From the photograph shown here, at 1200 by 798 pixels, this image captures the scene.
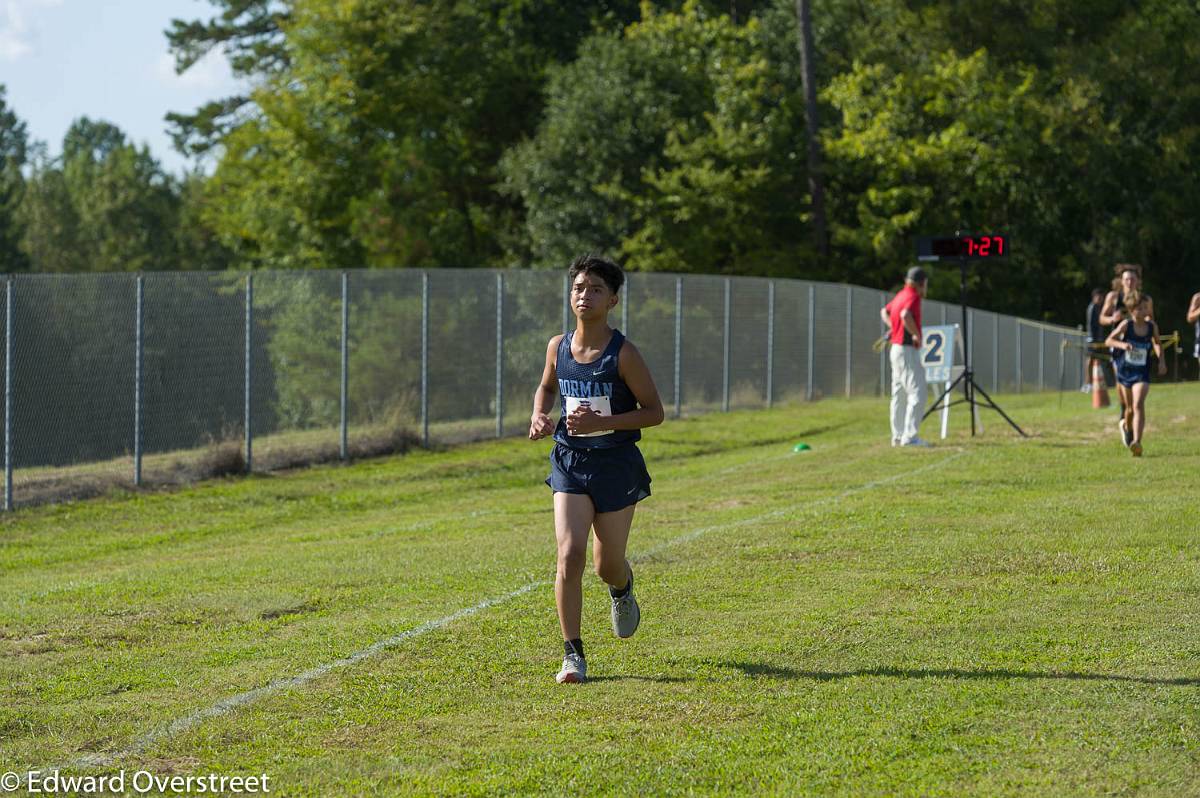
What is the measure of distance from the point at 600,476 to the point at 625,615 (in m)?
0.79

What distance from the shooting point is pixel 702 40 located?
142ft

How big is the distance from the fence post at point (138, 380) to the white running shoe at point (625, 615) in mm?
10112

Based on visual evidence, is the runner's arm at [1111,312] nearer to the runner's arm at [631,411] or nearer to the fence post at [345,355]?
the fence post at [345,355]

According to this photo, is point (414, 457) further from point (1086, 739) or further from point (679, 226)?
point (679, 226)

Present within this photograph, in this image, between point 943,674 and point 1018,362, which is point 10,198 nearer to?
point 1018,362

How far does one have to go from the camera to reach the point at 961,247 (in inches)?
751

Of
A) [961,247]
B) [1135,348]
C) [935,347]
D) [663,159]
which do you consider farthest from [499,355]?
[663,159]

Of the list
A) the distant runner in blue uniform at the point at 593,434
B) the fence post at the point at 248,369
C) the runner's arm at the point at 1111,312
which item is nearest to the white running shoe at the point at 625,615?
the distant runner in blue uniform at the point at 593,434

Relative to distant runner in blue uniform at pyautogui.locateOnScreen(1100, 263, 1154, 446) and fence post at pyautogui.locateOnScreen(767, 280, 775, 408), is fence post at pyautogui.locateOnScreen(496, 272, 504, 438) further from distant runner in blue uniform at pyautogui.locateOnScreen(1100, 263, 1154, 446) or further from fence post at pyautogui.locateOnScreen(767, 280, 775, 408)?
distant runner in blue uniform at pyautogui.locateOnScreen(1100, 263, 1154, 446)

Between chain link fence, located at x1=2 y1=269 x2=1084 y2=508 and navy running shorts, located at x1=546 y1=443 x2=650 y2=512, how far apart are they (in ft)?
31.5

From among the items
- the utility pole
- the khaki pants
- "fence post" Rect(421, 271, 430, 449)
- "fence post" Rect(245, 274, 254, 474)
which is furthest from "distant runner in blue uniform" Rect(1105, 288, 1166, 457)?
the utility pole

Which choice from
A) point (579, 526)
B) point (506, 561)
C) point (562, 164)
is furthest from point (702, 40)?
point (579, 526)

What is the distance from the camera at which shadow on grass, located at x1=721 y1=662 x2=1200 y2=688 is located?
682 cm

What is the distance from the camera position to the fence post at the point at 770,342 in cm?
2856
